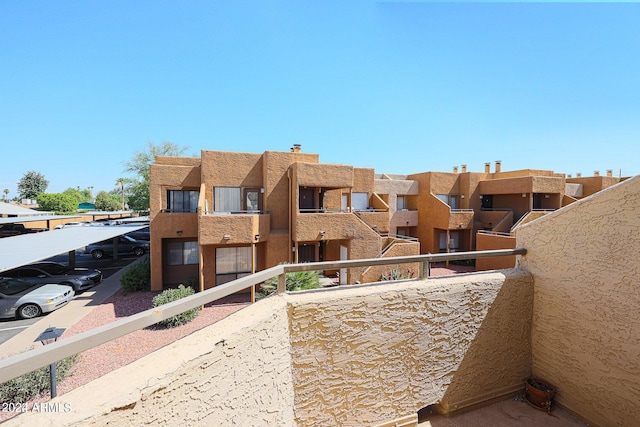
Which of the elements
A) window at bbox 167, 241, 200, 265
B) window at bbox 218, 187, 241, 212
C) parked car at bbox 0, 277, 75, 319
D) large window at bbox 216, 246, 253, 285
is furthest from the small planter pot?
parked car at bbox 0, 277, 75, 319

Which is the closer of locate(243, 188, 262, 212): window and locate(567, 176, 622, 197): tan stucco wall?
locate(243, 188, 262, 212): window

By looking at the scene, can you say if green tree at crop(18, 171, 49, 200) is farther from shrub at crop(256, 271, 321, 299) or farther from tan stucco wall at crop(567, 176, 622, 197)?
tan stucco wall at crop(567, 176, 622, 197)

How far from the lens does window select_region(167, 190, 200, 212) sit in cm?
1459

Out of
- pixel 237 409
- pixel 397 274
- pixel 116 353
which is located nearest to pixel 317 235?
pixel 397 274

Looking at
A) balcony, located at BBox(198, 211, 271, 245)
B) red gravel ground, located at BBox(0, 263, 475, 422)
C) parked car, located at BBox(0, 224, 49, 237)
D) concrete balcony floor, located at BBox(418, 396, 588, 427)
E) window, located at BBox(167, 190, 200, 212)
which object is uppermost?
window, located at BBox(167, 190, 200, 212)

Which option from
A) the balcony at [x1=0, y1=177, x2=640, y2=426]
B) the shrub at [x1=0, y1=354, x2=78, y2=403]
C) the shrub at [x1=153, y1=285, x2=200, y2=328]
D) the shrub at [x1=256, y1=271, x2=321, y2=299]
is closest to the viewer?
the balcony at [x1=0, y1=177, x2=640, y2=426]

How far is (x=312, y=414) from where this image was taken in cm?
373

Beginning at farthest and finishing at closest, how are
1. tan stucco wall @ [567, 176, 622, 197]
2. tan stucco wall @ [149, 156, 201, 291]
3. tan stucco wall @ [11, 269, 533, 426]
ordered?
A: 1. tan stucco wall @ [567, 176, 622, 197]
2. tan stucco wall @ [149, 156, 201, 291]
3. tan stucco wall @ [11, 269, 533, 426]

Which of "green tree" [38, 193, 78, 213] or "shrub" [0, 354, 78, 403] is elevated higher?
"green tree" [38, 193, 78, 213]

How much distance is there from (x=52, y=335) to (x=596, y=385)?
881cm

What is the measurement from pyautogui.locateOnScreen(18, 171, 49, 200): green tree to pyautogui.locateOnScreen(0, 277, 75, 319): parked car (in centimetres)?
7129

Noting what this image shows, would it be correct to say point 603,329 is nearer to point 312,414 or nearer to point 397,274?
point 312,414

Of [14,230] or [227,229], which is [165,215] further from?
[14,230]

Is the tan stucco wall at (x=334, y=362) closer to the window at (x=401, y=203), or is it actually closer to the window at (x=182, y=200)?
the window at (x=182, y=200)
